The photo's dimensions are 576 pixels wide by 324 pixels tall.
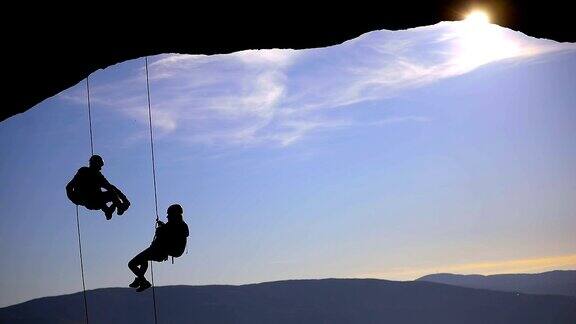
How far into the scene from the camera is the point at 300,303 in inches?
7608

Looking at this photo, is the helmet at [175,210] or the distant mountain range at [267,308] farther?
the distant mountain range at [267,308]

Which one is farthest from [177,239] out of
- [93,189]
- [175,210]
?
[93,189]

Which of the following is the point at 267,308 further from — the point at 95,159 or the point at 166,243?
the point at 95,159

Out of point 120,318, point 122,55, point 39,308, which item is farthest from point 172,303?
point 122,55

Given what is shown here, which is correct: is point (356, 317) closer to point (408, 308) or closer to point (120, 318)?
point (408, 308)

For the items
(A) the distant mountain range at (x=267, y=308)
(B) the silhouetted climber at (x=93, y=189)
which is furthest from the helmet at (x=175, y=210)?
(A) the distant mountain range at (x=267, y=308)

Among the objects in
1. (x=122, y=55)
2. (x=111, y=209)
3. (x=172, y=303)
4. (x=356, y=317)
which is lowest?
(x=356, y=317)

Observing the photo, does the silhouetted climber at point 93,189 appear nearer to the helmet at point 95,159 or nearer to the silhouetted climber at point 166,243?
the helmet at point 95,159

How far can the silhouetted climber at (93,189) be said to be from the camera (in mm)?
10570

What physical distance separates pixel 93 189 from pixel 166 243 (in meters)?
1.89

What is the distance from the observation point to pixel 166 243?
435 inches

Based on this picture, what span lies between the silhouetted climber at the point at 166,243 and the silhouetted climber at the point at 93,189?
1.15 metres

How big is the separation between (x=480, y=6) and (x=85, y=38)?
8857mm

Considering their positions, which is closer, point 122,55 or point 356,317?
point 122,55
